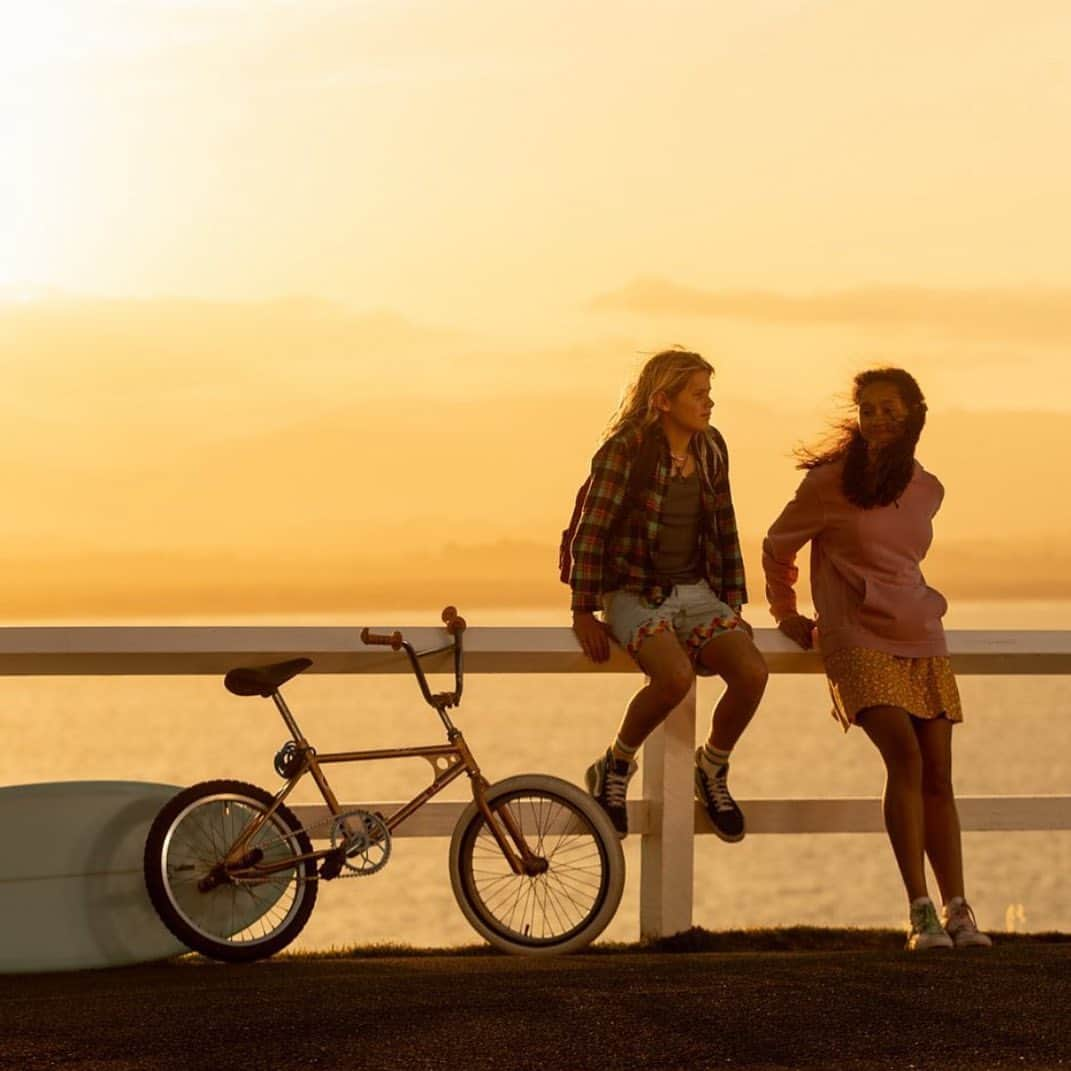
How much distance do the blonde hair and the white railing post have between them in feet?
3.22

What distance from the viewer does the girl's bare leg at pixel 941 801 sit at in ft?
25.2

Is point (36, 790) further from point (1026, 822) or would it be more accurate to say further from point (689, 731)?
point (1026, 822)

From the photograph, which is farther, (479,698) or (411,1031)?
(479,698)

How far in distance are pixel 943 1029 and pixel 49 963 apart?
121 inches

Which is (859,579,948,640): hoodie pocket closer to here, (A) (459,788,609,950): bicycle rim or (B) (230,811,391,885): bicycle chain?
(A) (459,788,609,950): bicycle rim

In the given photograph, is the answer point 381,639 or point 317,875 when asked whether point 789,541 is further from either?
point 317,875

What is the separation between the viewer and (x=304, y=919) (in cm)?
725

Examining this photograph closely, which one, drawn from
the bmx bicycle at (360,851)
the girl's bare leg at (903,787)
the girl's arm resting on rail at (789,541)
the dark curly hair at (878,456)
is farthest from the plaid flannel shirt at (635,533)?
the girl's bare leg at (903,787)

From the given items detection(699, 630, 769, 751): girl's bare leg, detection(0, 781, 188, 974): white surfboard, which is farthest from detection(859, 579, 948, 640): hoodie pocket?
detection(0, 781, 188, 974): white surfboard

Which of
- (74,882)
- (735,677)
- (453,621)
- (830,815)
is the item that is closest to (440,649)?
(453,621)

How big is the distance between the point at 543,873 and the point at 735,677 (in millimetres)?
957

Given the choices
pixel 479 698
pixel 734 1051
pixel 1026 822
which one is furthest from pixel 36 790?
pixel 1026 822

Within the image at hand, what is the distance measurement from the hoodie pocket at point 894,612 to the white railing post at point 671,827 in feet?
2.24

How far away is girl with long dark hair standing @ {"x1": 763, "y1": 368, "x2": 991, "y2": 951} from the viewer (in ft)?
24.8
